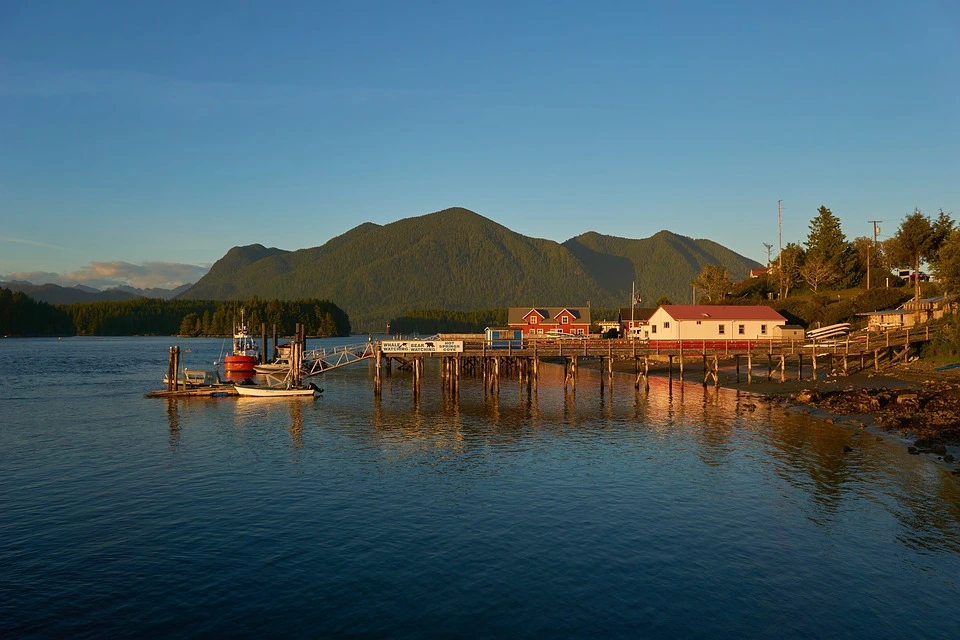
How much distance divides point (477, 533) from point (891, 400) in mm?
35874

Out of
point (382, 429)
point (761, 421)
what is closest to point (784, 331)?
point (761, 421)

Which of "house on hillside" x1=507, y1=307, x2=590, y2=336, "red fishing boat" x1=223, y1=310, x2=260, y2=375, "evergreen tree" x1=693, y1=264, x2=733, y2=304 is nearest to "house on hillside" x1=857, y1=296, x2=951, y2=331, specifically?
"evergreen tree" x1=693, y1=264, x2=733, y2=304

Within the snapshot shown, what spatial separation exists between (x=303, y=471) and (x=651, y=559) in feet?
57.1

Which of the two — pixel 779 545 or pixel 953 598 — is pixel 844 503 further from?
pixel 953 598

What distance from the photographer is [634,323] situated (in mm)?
89750

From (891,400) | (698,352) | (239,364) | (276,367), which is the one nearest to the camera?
(891,400)

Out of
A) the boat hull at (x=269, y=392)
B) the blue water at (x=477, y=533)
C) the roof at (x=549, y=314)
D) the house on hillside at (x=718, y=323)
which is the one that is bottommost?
the blue water at (x=477, y=533)

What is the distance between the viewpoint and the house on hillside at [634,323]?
276 feet

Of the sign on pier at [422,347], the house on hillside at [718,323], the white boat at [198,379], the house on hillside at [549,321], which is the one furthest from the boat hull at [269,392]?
the house on hillside at [549,321]

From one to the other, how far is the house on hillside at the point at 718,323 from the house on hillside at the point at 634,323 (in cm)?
380

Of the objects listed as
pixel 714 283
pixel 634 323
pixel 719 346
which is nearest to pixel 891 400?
pixel 719 346

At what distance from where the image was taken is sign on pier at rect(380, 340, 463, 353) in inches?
2158

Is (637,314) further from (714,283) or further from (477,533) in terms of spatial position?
(477,533)

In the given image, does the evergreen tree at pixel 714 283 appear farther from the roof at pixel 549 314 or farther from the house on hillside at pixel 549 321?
the house on hillside at pixel 549 321
